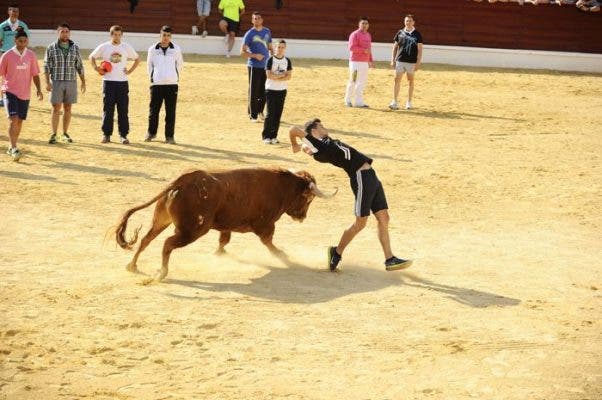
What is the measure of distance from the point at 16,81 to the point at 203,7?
41.0 ft

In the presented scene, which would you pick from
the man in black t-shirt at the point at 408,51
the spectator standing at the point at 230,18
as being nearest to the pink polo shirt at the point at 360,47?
the man in black t-shirt at the point at 408,51

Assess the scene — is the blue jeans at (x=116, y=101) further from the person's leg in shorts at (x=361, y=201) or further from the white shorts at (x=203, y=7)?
the white shorts at (x=203, y=7)

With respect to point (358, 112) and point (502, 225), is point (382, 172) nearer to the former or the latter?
point (502, 225)

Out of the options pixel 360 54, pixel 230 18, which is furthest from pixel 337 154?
pixel 230 18

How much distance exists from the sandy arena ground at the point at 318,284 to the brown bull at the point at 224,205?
1.08ft

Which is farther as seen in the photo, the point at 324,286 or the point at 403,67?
the point at 403,67

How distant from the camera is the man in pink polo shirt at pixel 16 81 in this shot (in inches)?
530

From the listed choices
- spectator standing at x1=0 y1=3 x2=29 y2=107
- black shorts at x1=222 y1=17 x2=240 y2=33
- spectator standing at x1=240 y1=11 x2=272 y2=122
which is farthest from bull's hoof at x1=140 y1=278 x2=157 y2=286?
black shorts at x1=222 y1=17 x2=240 y2=33

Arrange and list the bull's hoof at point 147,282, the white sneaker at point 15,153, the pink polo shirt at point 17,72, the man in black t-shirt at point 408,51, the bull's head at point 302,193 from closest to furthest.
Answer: the bull's hoof at point 147,282 → the bull's head at point 302,193 → the pink polo shirt at point 17,72 → the white sneaker at point 15,153 → the man in black t-shirt at point 408,51

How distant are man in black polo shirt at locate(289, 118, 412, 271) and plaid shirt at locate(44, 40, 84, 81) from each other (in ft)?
21.1

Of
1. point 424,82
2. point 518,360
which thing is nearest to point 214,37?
point 424,82

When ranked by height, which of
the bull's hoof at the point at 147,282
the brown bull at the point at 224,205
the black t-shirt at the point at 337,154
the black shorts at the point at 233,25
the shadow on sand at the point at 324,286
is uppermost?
the black shorts at the point at 233,25

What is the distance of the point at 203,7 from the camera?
83.6 ft

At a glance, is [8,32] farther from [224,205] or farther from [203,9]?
[224,205]
